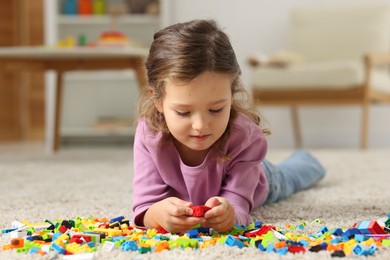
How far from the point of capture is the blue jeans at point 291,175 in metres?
1.53

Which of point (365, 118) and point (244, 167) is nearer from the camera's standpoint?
point (244, 167)

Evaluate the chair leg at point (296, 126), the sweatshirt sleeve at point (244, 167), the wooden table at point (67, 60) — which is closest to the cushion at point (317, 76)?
the chair leg at point (296, 126)

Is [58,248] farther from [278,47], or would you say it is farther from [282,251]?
[278,47]

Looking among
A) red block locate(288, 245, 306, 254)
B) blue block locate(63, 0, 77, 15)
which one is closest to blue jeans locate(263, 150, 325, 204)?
red block locate(288, 245, 306, 254)

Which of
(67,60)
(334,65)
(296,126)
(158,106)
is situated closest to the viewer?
(158,106)

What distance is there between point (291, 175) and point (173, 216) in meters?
0.72

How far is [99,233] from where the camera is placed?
1060 millimetres

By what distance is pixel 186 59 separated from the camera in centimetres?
109

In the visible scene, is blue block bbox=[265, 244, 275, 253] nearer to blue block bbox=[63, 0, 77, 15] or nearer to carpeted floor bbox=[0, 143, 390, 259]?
carpeted floor bbox=[0, 143, 390, 259]

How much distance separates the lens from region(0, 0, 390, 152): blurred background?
167 inches

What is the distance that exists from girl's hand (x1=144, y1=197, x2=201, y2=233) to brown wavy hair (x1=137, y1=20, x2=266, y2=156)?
165mm

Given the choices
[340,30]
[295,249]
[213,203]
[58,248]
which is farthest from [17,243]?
[340,30]

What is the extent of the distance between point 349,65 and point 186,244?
2.71 m

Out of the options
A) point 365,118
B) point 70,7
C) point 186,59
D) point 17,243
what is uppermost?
point 70,7
